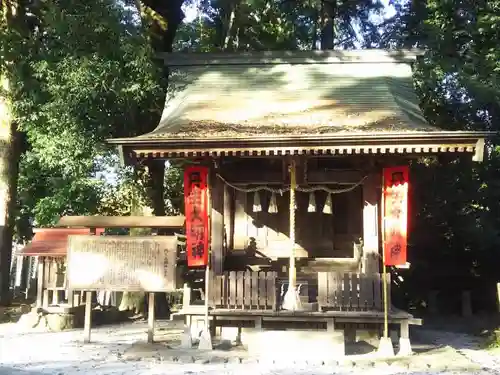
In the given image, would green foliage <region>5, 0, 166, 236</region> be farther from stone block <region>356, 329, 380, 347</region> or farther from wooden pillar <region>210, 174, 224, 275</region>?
stone block <region>356, 329, 380, 347</region>

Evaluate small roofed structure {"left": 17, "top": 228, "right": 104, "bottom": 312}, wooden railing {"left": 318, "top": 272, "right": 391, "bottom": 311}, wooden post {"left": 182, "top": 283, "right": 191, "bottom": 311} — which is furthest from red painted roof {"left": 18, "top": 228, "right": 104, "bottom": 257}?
wooden railing {"left": 318, "top": 272, "right": 391, "bottom": 311}

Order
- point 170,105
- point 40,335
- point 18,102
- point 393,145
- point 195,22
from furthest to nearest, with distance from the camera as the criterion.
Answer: point 195,22 → point 18,102 → point 170,105 → point 40,335 → point 393,145

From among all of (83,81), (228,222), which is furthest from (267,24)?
(228,222)

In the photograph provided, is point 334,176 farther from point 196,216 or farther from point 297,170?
point 196,216

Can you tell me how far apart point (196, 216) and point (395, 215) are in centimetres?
365

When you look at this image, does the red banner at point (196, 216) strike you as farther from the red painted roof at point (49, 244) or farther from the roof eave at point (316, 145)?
the red painted roof at point (49, 244)

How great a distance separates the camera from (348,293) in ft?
33.0

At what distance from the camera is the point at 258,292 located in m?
10.3

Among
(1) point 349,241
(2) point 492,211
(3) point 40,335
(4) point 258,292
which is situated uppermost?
(2) point 492,211

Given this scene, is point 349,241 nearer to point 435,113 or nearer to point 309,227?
point 309,227

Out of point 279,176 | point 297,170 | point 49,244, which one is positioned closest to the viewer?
point 297,170

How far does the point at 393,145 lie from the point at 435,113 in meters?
8.79

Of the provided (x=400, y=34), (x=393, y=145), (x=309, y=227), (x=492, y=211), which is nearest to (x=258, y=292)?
(x=309, y=227)

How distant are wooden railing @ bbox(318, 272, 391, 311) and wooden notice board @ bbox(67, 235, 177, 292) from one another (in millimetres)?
2773
